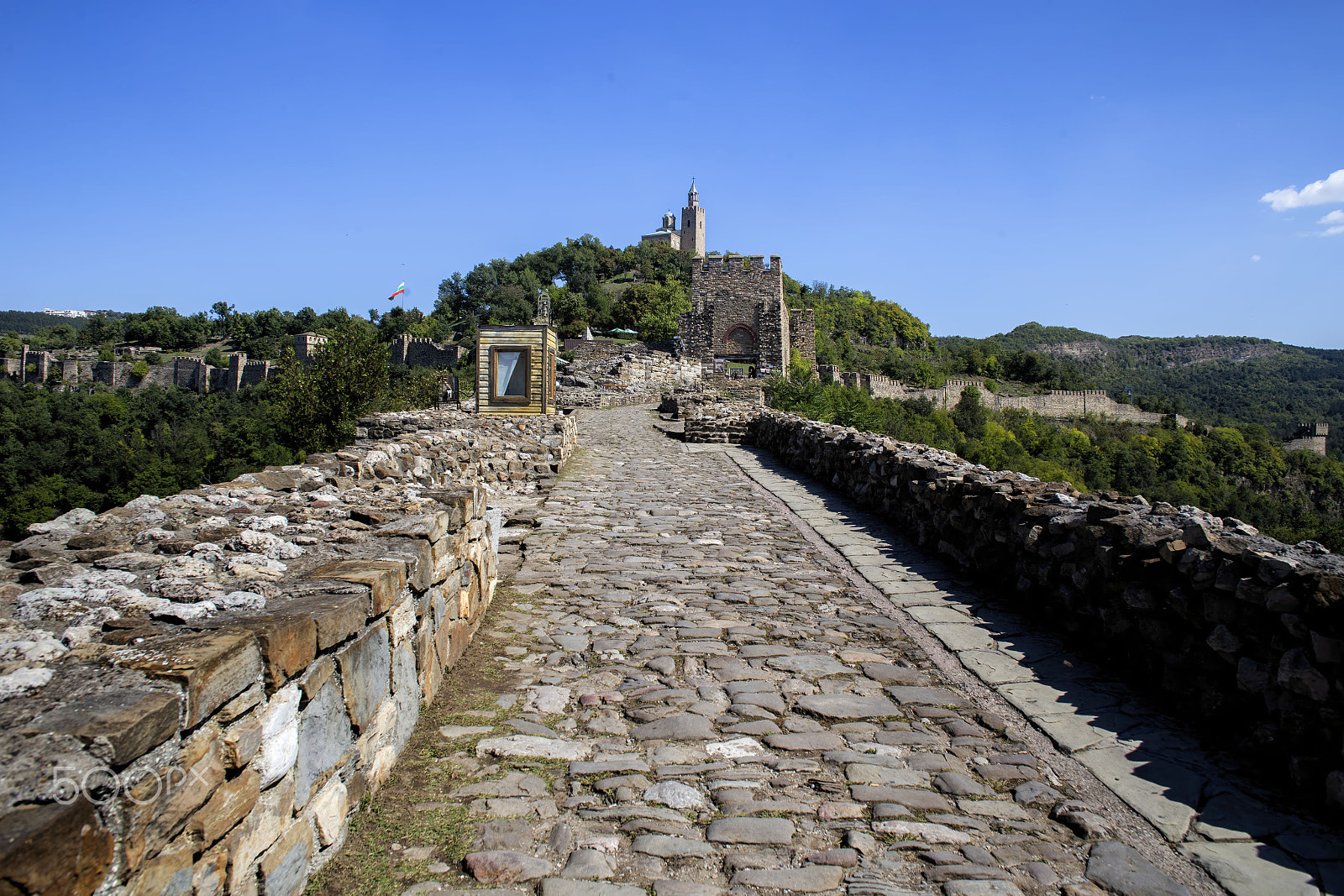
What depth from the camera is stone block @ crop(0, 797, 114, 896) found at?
113 centimetres

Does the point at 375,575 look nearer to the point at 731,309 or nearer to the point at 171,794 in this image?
the point at 171,794

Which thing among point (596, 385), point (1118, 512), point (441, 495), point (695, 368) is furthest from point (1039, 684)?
point (695, 368)

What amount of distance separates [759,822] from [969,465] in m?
5.36

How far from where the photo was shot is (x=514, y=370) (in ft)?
51.5

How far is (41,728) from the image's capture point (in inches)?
54.4

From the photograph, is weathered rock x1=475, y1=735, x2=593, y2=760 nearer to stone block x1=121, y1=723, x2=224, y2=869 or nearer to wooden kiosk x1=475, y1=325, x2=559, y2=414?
stone block x1=121, y1=723, x2=224, y2=869

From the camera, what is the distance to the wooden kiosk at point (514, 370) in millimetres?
15227

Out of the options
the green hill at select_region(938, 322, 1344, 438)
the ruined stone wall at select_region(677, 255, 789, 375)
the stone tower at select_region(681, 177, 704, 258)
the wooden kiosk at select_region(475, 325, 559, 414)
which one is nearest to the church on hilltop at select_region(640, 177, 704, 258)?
the stone tower at select_region(681, 177, 704, 258)

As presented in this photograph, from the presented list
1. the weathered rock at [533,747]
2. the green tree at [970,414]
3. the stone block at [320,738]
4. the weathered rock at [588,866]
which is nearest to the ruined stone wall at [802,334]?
the green tree at [970,414]

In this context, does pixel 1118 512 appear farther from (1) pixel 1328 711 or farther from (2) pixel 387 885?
(2) pixel 387 885

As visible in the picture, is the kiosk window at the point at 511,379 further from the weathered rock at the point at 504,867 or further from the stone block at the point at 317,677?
the weathered rock at the point at 504,867

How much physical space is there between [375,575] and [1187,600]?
351 cm

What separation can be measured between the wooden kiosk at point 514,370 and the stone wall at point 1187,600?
10.7 meters

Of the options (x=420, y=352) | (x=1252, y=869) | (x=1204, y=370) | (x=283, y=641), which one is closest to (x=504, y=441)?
(x=283, y=641)
